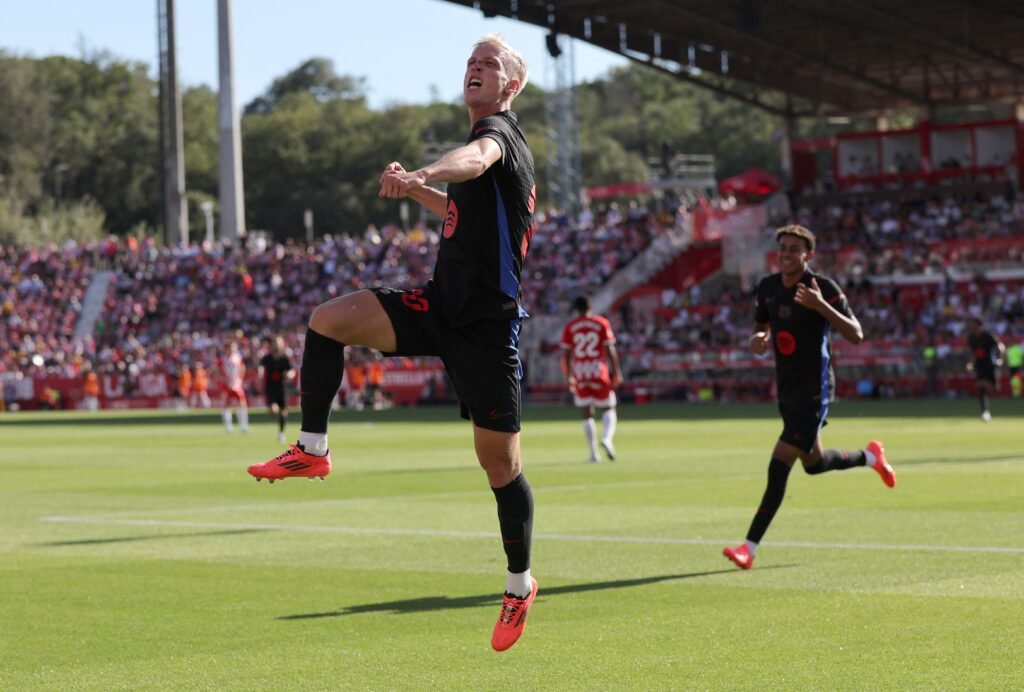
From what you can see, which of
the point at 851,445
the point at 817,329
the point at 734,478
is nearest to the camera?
the point at 817,329

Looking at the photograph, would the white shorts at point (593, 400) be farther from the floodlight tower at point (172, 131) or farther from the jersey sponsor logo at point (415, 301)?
the floodlight tower at point (172, 131)

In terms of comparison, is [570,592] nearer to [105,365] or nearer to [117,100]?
[105,365]

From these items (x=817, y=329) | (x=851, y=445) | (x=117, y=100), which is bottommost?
(x=851, y=445)

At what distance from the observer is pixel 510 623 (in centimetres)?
740

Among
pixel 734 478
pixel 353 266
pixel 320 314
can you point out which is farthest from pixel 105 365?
pixel 320 314

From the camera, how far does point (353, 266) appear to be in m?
63.9

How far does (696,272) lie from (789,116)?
24.2 ft

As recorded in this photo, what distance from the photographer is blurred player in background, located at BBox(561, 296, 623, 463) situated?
23.7 metres

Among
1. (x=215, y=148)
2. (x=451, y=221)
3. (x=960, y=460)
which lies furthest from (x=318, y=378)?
(x=215, y=148)

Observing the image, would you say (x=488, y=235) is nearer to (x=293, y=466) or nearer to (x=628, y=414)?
(x=293, y=466)

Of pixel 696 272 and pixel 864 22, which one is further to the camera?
pixel 696 272

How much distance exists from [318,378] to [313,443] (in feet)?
0.94

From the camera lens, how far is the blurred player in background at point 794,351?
1155cm

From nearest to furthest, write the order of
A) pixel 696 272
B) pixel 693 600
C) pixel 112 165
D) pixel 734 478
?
pixel 693 600, pixel 734 478, pixel 696 272, pixel 112 165
